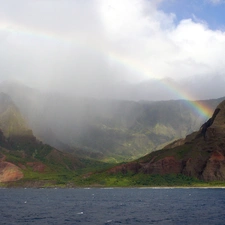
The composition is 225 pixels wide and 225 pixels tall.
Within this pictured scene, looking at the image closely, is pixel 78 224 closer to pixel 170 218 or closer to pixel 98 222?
pixel 98 222

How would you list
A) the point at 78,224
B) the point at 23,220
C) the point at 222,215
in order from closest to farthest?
the point at 78,224 → the point at 23,220 → the point at 222,215

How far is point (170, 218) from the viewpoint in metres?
125

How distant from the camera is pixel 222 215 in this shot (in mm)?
132750

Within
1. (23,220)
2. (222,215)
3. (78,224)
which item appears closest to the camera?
(78,224)

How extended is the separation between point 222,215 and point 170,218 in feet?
67.1

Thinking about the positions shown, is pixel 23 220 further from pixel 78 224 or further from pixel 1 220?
pixel 78 224

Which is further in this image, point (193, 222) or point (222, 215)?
point (222, 215)

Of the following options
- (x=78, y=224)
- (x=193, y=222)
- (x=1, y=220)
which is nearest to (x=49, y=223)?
(x=78, y=224)

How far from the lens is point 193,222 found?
4530 inches

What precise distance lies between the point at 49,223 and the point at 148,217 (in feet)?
110

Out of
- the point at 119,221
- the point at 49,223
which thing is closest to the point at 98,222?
the point at 119,221

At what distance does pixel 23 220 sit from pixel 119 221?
31268 mm

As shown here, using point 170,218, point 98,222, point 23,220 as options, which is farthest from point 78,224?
point 170,218

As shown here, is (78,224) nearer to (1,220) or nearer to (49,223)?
(49,223)
